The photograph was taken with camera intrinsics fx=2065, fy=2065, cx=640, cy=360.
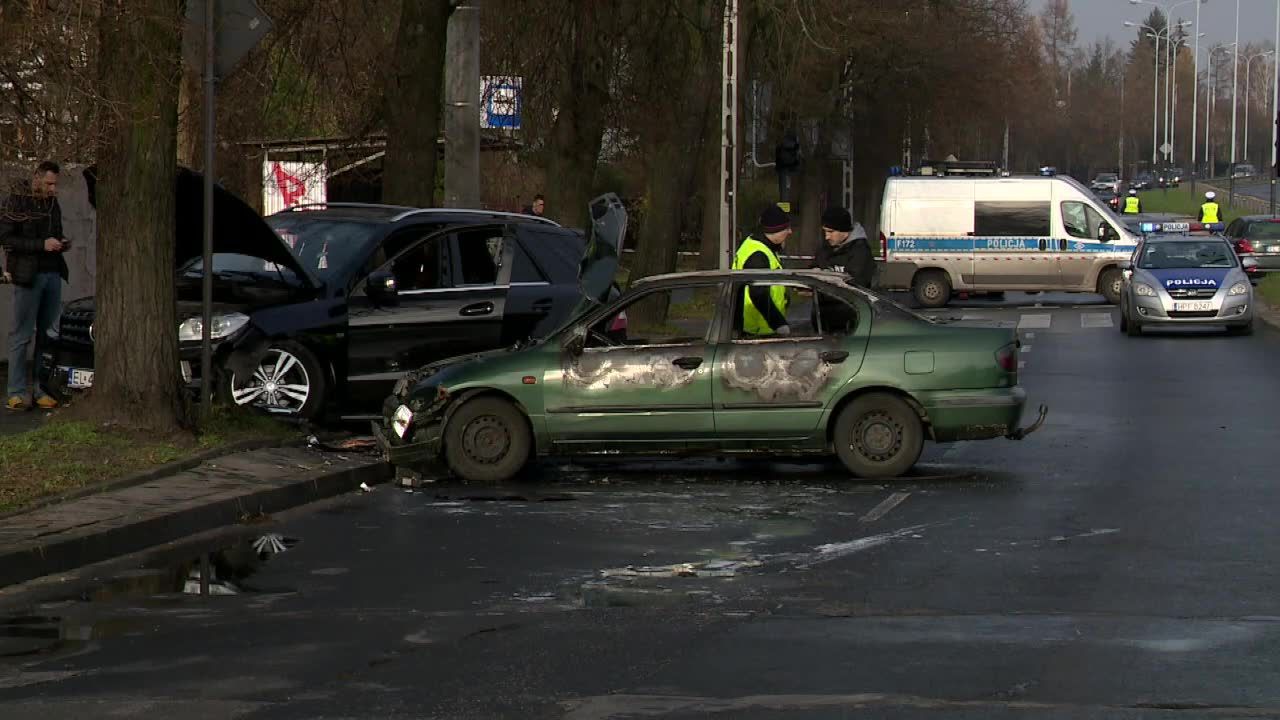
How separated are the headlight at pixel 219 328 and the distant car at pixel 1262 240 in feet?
102

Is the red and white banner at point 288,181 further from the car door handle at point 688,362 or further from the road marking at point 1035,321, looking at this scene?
the car door handle at point 688,362

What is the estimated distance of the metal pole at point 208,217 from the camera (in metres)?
14.0

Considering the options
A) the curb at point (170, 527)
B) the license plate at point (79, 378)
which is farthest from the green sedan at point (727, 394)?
the license plate at point (79, 378)

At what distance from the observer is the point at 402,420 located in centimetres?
1384

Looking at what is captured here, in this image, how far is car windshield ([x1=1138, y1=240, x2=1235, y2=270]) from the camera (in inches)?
1191

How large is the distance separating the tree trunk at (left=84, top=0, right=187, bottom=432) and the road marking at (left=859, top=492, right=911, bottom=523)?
4.84m

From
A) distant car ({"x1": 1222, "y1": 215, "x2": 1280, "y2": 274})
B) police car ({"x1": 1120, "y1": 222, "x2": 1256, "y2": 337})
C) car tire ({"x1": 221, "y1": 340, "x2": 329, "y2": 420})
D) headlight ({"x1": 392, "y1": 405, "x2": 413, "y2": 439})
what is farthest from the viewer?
distant car ({"x1": 1222, "y1": 215, "x2": 1280, "y2": 274})

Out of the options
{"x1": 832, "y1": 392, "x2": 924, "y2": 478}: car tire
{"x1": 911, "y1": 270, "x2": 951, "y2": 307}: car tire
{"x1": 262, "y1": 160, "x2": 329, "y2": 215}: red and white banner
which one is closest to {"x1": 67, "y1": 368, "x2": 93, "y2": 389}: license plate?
{"x1": 832, "y1": 392, "x2": 924, "y2": 478}: car tire

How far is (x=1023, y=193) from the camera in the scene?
3884 centimetres

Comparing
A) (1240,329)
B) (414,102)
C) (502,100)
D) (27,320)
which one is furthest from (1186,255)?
(27,320)

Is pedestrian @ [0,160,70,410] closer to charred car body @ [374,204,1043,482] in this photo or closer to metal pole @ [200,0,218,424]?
metal pole @ [200,0,218,424]

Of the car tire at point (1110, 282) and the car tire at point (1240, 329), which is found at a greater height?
the car tire at point (1110, 282)

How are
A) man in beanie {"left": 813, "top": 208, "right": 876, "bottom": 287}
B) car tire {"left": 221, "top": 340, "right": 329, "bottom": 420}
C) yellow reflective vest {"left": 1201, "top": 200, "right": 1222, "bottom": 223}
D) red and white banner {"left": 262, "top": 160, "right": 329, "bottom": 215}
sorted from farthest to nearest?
yellow reflective vest {"left": 1201, "top": 200, "right": 1222, "bottom": 223} < red and white banner {"left": 262, "top": 160, "right": 329, "bottom": 215} < man in beanie {"left": 813, "top": 208, "right": 876, "bottom": 287} < car tire {"left": 221, "top": 340, "right": 329, "bottom": 420}

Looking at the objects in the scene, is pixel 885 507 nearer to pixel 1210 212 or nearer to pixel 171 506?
pixel 171 506
